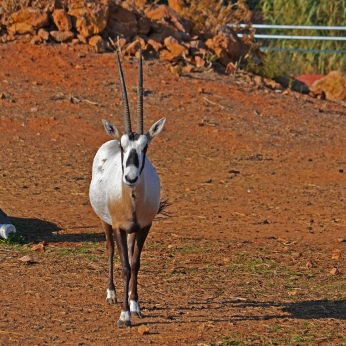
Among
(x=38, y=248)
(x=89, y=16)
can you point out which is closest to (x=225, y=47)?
(x=89, y=16)

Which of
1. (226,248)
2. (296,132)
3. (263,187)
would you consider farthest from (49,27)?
(226,248)

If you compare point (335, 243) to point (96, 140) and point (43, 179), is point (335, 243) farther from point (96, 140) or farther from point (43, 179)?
point (96, 140)

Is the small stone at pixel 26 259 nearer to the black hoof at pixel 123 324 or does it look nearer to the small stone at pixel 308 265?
the black hoof at pixel 123 324

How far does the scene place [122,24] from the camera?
17.1 meters

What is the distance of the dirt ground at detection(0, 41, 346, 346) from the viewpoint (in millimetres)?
6688

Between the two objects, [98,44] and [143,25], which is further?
[143,25]

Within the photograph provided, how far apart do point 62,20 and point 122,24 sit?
114 cm

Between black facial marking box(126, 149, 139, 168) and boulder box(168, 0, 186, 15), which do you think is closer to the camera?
black facial marking box(126, 149, 139, 168)

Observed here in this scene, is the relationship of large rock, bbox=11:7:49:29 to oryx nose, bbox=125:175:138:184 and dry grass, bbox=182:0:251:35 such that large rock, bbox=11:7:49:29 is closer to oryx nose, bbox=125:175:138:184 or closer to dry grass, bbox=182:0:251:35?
dry grass, bbox=182:0:251:35

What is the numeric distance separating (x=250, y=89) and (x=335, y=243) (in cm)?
785

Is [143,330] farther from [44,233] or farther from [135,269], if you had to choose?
[44,233]

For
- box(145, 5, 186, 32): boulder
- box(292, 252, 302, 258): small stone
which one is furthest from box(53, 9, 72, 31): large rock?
box(292, 252, 302, 258): small stone

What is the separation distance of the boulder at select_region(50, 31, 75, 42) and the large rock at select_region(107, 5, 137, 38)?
0.75 metres

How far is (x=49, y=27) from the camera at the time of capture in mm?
17016
